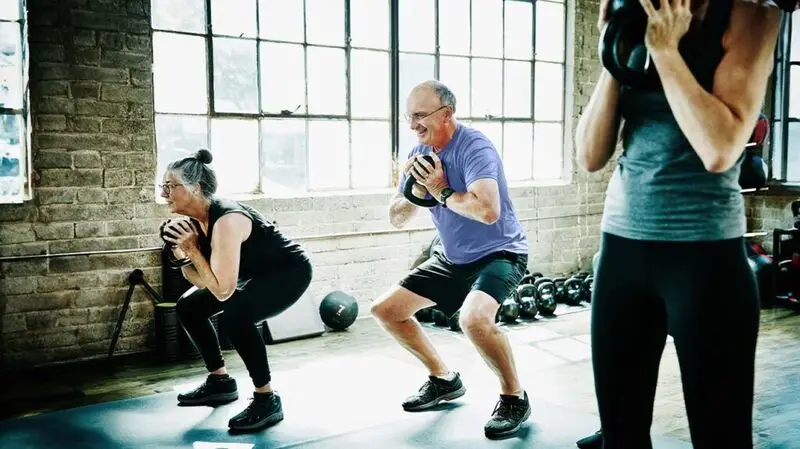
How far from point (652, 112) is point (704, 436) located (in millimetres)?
601

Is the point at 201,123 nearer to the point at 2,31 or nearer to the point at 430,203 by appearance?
the point at 2,31

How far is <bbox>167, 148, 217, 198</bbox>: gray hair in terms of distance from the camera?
3.31 meters

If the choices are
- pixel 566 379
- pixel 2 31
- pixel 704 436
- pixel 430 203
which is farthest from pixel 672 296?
pixel 2 31

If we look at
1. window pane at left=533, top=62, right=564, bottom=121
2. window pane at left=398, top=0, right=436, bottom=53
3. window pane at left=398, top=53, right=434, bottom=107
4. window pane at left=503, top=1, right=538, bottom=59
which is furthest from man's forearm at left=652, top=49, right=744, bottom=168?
window pane at left=533, top=62, right=564, bottom=121

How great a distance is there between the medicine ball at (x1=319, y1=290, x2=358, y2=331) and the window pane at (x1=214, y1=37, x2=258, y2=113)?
1392 mm

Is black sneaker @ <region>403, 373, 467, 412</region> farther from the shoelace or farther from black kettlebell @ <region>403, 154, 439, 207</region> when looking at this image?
black kettlebell @ <region>403, 154, 439, 207</region>

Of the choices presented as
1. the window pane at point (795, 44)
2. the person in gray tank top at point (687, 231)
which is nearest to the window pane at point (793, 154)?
the window pane at point (795, 44)

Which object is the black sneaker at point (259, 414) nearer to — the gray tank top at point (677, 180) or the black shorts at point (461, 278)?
the black shorts at point (461, 278)

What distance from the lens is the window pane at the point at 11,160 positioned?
175 inches

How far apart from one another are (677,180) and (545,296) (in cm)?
452

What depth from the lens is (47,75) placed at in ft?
14.5

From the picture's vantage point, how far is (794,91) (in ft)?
22.9

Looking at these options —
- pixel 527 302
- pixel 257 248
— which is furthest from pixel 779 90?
pixel 257 248

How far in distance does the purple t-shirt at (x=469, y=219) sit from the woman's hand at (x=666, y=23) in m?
1.87
